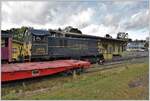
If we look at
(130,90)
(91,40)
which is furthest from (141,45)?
(130,90)

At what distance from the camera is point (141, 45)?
5731 centimetres

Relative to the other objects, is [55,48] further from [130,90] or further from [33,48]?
[130,90]

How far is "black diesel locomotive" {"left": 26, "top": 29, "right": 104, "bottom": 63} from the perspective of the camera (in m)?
16.2

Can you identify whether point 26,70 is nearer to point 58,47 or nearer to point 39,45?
point 39,45

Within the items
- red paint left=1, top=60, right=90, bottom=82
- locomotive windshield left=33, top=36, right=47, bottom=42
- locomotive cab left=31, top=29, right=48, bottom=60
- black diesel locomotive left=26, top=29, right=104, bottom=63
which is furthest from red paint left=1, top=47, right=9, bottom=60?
locomotive windshield left=33, top=36, right=47, bottom=42

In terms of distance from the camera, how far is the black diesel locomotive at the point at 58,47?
16.2m

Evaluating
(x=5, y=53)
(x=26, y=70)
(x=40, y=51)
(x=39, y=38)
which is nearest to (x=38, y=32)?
(x=39, y=38)

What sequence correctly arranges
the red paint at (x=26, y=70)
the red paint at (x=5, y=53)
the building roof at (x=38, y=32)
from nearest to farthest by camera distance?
the red paint at (x=26, y=70) < the red paint at (x=5, y=53) < the building roof at (x=38, y=32)

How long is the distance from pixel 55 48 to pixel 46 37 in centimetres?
122

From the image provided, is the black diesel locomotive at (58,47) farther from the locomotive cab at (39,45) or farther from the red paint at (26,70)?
the red paint at (26,70)

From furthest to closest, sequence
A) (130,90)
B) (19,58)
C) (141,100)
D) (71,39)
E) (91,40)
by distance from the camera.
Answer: (91,40), (71,39), (19,58), (130,90), (141,100)

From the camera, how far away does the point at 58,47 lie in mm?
17859

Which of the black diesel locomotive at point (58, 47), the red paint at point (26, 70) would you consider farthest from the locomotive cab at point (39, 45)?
the red paint at point (26, 70)

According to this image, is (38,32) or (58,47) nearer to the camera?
(38,32)
